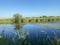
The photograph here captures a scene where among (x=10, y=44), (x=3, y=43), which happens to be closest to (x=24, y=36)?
(x=10, y=44)

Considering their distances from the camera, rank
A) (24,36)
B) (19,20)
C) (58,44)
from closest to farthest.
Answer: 1. (58,44)
2. (24,36)
3. (19,20)

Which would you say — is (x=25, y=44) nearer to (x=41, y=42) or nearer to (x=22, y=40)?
(x=22, y=40)

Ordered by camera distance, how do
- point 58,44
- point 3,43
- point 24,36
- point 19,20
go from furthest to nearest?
point 19,20
point 3,43
point 24,36
point 58,44

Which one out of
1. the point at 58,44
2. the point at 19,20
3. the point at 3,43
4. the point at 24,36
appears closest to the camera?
the point at 58,44

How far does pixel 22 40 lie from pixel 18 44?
0.21 meters

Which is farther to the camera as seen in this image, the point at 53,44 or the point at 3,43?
the point at 3,43

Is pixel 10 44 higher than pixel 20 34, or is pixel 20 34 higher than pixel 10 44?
pixel 20 34

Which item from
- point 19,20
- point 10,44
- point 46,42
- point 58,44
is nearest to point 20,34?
point 10,44

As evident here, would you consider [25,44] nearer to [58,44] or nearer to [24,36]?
[24,36]

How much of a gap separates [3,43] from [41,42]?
5.01ft

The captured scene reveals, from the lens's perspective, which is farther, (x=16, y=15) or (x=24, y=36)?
(x=16, y=15)

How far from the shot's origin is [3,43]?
553cm

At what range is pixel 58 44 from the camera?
15.6 feet

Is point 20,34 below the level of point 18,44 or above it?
above
